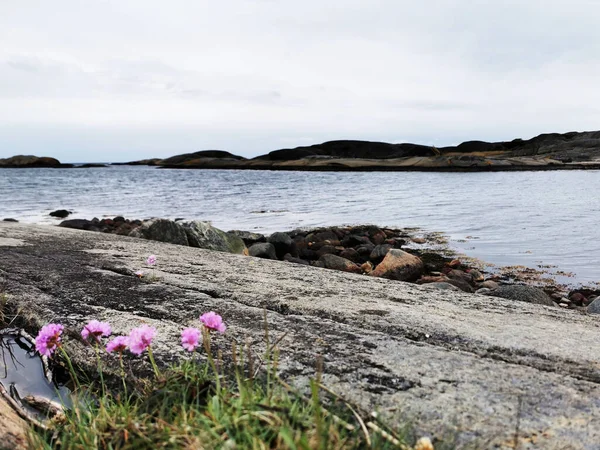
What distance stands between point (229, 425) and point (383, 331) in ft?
3.37

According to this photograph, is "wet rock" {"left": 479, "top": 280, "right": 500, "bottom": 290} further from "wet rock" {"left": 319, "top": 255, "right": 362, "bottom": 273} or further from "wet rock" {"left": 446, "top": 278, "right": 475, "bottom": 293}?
"wet rock" {"left": 319, "top": 255, "right": 362, "bottom": 273}

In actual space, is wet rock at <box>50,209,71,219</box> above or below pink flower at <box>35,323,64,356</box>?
below

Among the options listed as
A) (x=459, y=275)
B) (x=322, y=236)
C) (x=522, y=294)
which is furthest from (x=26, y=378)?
(x=322, y=236)

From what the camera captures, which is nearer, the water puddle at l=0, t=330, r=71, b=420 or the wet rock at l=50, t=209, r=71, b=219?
the water puddle at l=0, t=330, r=71, b=420

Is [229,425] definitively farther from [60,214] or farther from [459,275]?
[60,214]

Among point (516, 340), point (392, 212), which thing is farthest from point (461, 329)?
point (392, 212)

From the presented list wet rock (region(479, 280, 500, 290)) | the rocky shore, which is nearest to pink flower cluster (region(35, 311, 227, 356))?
the rocky shore

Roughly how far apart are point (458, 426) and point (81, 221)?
514 inches

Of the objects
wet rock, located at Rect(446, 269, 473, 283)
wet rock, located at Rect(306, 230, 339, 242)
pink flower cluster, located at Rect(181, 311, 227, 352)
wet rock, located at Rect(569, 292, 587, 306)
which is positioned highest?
pink flower cluster, located at Rect(181, 311, 227, 352)

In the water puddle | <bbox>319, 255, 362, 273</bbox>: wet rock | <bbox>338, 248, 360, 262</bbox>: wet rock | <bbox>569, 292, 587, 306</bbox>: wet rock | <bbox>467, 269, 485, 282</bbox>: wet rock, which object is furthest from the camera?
<bbox>338, 248, 360, 262</bbox>: wet rock

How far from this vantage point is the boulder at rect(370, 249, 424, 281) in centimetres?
651

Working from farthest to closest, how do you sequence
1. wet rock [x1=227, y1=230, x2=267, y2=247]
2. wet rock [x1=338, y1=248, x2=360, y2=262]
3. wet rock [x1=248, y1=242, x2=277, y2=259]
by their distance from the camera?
wet rock [x1=227, y1=230, x2=267, y2=247] < wet rock [x1=338, y1=248, x2=360, y2=262] < wet rock [x1=248, y1=242, x2=277, y2=259]

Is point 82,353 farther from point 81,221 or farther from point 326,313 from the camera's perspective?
point 81,221

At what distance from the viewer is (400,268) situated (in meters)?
6.60
